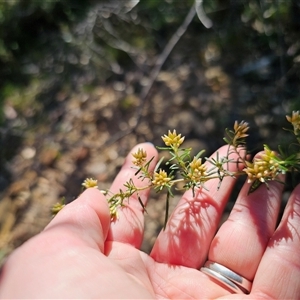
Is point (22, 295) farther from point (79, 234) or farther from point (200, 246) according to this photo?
point (200, 246)

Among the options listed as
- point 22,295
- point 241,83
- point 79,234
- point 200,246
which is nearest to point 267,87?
point 241,83

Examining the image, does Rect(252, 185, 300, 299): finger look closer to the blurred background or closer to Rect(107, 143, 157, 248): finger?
Rect(107, 143, 157, 248): finger

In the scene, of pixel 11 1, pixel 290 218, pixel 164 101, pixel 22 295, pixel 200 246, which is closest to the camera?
pixel 22 295

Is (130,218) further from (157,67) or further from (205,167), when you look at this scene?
(157,67)

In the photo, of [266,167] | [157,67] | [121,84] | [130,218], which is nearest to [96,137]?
[121,84]

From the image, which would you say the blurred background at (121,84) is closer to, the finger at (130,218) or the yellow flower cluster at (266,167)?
the finger at (130,218)

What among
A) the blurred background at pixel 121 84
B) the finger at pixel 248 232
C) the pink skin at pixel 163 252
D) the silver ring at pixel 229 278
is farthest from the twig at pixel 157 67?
the silver ring at pixel 229 278
